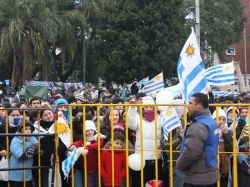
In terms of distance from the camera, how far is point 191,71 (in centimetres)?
830

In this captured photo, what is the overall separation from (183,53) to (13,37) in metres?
24.5

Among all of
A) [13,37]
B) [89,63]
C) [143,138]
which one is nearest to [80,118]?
[143,138]

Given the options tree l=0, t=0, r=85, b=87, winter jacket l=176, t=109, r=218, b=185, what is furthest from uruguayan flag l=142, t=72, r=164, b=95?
tree l=0, t=0, r=85, b=87

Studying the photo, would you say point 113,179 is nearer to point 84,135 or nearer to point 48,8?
point 84,135

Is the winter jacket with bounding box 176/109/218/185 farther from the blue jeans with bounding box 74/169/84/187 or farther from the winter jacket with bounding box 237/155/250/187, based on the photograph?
the blue jeans with bounding box 74/169/84/187

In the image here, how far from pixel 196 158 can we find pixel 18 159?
316cm

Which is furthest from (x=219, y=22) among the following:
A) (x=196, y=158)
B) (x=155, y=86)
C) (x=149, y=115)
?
(x=196, y=158)

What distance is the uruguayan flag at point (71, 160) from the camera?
821 cm

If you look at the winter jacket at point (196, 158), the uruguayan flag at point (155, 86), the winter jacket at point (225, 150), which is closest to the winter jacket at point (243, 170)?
the winter jacket at point (225, 150)

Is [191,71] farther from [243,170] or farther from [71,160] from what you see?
[71,160]

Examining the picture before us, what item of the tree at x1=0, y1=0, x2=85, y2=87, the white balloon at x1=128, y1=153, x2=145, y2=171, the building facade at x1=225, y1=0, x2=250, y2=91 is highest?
the building facade at x1=225, y1=0, x2=250, y2=91

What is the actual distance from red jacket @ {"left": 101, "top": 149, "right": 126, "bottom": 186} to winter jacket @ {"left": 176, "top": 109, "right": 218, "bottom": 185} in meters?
1.66

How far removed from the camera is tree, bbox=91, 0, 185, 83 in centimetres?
3903

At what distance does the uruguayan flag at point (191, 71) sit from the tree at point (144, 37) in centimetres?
3025
